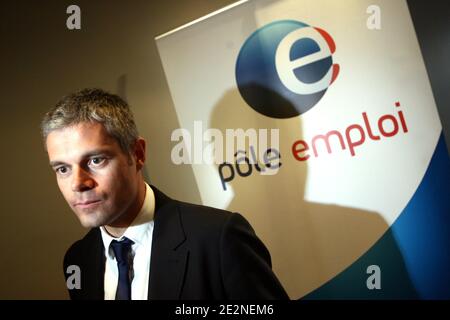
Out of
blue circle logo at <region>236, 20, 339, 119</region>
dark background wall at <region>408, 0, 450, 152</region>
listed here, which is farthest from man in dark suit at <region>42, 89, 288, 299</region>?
dark background wall at <region>408, 0, 450, 152</region>

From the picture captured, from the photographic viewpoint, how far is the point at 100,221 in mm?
1329

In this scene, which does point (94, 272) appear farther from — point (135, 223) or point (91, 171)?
point (91, 171)

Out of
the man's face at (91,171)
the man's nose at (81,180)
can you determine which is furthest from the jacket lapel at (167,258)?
the man's nose at (81,180)

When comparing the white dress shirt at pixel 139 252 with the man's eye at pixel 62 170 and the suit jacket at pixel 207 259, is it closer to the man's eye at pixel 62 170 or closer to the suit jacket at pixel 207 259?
the suit jacket at pixel 207 259

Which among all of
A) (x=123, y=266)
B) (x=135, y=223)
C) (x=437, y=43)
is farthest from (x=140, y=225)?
(x=437, y=43)

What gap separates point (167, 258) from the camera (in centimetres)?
136

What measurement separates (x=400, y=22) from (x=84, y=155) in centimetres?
158

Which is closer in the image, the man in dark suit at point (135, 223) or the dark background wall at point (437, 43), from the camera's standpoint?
the man in dark suit at point (135, 223)

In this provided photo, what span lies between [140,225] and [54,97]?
0.95 m

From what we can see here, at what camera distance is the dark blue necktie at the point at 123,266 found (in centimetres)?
140

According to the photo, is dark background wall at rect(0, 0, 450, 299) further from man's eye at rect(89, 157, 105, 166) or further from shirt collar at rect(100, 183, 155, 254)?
man's eye at rect(89, 157, 105, 166)

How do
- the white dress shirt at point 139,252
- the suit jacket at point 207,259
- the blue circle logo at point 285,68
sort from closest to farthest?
1. the suit jacket at point 207,259
2. the white dress shirt at point 139,252
3. the blue circle logo at point 285,68

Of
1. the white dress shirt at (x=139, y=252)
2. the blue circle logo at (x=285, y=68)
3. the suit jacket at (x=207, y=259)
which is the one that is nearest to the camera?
the suit jacket at (x=207, y=259)

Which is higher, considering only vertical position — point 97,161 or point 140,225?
point 97,161
